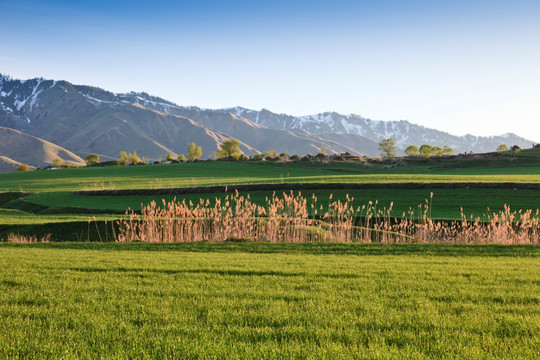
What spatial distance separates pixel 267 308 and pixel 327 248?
26.3 feet

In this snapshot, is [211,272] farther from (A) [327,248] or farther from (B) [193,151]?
(B) [193,151]

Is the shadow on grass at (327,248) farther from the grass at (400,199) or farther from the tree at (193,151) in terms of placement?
the tree at (193,151)

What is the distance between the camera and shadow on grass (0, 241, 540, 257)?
13.3m

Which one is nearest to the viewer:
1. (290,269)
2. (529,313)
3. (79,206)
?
(529,313)

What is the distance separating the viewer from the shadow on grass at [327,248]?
1329cm

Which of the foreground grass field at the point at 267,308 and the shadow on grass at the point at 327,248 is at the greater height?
the foreground grass field at the point at 267,308

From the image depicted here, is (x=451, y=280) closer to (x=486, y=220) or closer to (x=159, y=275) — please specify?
(x=159, y=275)

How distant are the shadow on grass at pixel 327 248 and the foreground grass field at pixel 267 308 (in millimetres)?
2018

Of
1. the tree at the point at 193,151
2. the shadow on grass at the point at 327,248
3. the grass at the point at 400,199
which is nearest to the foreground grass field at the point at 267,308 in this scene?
the shadow on grass at the point at 327,248

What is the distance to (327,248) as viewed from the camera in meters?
14.4

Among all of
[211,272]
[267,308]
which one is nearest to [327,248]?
[211,272]

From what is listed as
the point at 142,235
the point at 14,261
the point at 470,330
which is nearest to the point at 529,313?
the point at 470,330

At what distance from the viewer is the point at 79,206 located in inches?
1229

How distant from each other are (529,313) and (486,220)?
1752 cm
